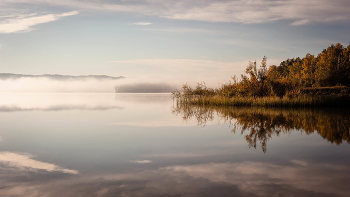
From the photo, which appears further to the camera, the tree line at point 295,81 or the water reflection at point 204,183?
the tree line at point 295,81

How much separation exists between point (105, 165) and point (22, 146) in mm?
3844

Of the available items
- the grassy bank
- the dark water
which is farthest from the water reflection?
the grassy bank

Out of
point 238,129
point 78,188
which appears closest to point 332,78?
point 238,129

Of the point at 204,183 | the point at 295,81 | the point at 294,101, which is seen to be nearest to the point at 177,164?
the point at 204,183

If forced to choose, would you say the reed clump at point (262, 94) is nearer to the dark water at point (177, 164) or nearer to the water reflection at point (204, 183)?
the dark water at point (177, 164)

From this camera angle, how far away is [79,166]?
5.88m

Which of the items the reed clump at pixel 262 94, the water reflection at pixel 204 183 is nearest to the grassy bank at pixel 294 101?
the reed clump at pixel 262 94

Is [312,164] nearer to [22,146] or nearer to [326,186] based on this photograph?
[326,186]

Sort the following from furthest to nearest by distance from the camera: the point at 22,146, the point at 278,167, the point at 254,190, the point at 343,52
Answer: the point at 343,52, the point at 22,146, the point at 278,167, the point at 254,190

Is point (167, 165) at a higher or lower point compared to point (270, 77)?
lower

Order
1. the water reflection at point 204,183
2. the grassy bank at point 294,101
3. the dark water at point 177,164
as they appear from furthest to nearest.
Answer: the grassy bank at point 294,101, the dark water at point 177,164, the water reflection at point 204,183

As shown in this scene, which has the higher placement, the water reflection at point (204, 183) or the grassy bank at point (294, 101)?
the grassy bank at point (294, 101)

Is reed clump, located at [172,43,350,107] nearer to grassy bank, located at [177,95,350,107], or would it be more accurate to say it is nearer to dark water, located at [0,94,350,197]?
grassy bank, located at [177,95,350,107]

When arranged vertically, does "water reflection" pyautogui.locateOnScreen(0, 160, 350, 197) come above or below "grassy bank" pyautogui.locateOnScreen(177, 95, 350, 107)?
below
